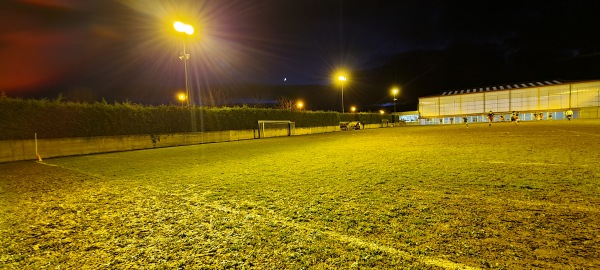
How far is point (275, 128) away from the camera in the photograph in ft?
88.2

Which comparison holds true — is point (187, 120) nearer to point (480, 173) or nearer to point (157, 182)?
point (157, 182)

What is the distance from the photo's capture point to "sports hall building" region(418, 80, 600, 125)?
46741 mm

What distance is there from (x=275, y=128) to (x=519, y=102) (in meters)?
55.0

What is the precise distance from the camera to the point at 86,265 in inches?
83.0

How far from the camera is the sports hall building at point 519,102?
153 ft

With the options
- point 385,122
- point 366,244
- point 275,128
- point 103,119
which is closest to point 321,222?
point 366,244

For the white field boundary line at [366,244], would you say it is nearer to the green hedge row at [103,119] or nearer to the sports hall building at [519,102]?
the green hedge row at [103,119]

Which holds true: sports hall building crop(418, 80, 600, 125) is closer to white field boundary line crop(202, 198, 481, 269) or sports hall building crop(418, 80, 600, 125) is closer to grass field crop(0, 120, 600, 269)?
grass field crop(0, 120, 600, 269)

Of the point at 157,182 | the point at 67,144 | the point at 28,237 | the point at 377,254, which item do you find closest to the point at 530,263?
the point at 377,254

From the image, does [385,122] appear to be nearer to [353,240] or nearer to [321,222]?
[321,222]

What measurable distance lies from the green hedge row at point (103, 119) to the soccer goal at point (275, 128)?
124 centimetres

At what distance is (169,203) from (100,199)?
4.56 ft

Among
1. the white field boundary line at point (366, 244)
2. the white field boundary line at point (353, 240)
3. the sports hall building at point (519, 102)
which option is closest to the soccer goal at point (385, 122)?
the sports hall building at point (519, 102)

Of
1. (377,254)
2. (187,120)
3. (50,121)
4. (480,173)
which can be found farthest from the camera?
(187,120)
